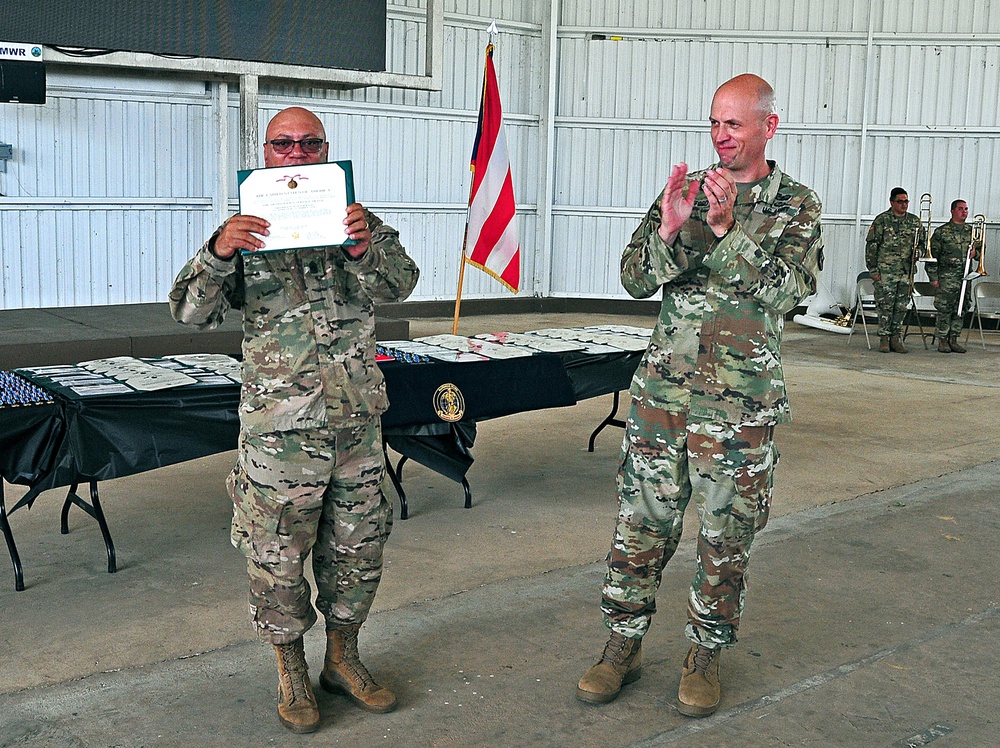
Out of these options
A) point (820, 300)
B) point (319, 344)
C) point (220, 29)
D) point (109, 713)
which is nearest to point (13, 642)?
point (109, 713)

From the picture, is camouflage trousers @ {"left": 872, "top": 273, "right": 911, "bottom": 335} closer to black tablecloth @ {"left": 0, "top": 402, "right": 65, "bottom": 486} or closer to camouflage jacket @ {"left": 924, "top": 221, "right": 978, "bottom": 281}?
camouflage jacket @ {"left": 924, "top": 221, "right": 978, "bottom": 281}

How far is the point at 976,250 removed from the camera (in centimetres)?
1181

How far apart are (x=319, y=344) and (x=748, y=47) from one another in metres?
11.7

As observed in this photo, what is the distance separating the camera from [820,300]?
1323 centimetres

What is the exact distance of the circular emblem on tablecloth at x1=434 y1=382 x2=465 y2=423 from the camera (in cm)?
458

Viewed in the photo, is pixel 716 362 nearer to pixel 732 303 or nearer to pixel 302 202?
pixel 732 303

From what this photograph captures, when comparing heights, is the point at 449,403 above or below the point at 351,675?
above

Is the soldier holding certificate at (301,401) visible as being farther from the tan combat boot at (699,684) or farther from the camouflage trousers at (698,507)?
the tan combat boot at (699,684)

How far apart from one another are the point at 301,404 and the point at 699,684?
4.39 feet

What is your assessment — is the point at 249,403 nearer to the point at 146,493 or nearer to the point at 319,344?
the point at 319,344

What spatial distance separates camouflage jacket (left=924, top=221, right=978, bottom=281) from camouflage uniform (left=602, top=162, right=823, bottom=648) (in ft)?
30.1

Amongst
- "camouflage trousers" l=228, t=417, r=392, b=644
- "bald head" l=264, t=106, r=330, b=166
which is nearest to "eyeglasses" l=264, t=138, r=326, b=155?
"bald head" l=264, t=106, r=330, b=166

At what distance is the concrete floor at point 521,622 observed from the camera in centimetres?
286

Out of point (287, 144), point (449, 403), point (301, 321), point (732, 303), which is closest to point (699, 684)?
point (732, 303)
